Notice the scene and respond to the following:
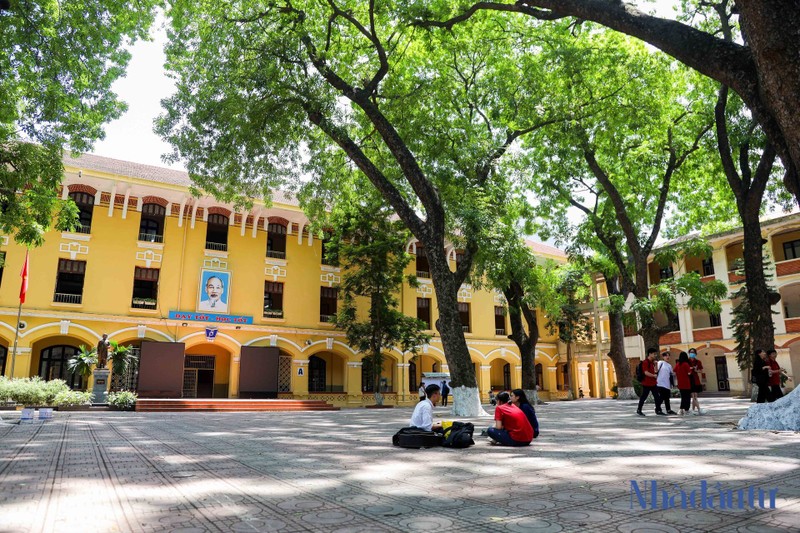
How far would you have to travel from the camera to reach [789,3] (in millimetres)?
5043

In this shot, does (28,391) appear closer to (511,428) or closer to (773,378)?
(511,428)

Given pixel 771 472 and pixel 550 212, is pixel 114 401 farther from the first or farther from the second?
pixel 771 472

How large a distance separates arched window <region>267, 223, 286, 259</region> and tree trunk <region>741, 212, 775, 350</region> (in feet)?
66.1

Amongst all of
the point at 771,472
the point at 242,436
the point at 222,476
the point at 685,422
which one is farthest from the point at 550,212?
the point at 222,476

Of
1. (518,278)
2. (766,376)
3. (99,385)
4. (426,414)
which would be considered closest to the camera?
(426,414)

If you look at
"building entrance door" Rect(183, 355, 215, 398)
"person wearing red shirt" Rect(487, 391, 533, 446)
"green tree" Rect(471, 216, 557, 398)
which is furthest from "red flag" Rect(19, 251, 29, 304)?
"person wearing red shirt" Rect(487, 391, 533, 446)

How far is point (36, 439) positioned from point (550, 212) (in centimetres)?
1838

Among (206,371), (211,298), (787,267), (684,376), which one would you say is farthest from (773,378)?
(206,371)

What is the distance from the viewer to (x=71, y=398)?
18.3m

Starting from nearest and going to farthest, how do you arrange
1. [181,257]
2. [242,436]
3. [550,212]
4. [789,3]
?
[789,3] < [242,436] < [550,212] < [181,257]

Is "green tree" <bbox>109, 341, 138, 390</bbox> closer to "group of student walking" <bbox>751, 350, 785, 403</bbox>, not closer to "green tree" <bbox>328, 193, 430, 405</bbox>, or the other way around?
"green tree" <bbox>328, 193, 430, 405</bbox>

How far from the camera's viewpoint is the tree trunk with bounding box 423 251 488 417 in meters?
13.5

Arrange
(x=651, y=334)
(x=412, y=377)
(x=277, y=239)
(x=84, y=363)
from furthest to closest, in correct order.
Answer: (x=412, y=377) → (x=277, y=239) → (x=84, y=363) → (x=651, y=334)

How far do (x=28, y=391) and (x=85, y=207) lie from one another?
9.15 metres
